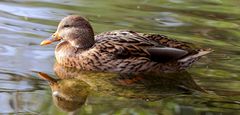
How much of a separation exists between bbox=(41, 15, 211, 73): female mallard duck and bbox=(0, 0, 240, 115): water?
0.15 m

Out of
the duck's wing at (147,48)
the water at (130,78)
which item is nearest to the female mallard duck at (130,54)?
the duck's wing at (147,48)

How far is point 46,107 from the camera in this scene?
22.0 feet

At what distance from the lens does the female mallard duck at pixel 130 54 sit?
26.4 ft

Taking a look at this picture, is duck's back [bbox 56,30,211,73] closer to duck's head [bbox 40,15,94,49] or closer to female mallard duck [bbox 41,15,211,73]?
female mallard duck [bbox 41,15,211,73]

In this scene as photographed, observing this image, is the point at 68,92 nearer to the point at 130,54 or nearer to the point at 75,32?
the point at 130,54

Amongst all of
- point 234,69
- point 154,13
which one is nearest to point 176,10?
point 154,13

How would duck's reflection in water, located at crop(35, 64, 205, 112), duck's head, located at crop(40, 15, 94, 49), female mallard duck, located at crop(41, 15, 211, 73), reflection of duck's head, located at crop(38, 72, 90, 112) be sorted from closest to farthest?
1. reflection of duck's head, located at crop(38, 72, 90, 112)
2. duck's reflection in water, located at crop(35, 64, 205, 112)
3. female mallard duck, located at crop(41, 15, 211, 73)
4. duck's head, located at crop(40, 15, 94, 49)

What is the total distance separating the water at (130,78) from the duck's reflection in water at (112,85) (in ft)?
0.04

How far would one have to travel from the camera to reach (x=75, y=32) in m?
8.42

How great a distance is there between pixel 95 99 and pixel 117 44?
1.22 meters

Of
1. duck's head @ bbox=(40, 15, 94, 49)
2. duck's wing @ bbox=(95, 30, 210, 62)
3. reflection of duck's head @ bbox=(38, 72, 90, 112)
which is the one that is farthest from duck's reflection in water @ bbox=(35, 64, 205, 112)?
duck's head @ bbox=(40, 15, 94, 49)

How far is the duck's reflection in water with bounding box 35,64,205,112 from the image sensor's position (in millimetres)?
7160

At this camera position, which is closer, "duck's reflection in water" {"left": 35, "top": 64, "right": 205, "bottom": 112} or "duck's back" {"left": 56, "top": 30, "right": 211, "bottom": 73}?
"duck's reflection in water" {"left": 35, "top": 64, "right": 205, "bottom": 112}

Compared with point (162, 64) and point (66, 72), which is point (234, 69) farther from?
point (66, 72)
